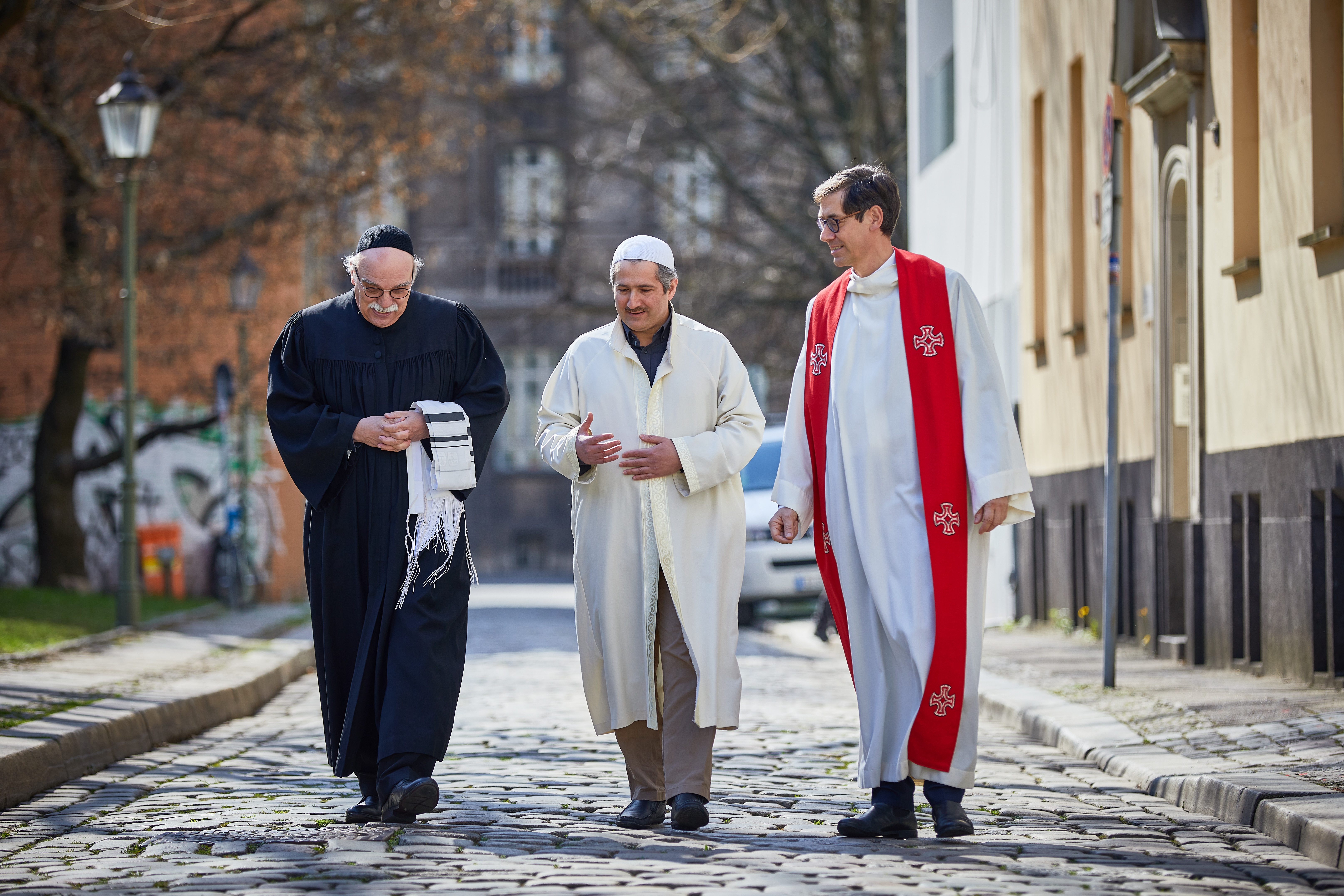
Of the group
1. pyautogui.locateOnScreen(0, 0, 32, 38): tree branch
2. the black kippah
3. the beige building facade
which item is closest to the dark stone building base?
the beige building facade

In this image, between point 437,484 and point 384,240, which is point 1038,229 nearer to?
point 384,240

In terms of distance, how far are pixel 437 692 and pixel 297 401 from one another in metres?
1.17

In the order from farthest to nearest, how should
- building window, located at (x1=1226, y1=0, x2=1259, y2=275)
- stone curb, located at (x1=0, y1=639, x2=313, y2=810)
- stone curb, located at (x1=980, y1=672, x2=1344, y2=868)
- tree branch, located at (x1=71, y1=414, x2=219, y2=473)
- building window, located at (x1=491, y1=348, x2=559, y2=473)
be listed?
building window, located at (x1=491, y1=348, x2=559, y2=473), tree branch, located at (x1=71, y1=414, x2=219, y2=473), building window, located at (x1=1226, y1=0, x2=1259, y2=275), stone curb, located at (x1=0, y1=639, x2=313, y2=810), stone curb, located at (x1=980, y1=672, x2=1344, y2=868)

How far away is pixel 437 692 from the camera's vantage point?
654cm

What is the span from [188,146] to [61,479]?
14.7 feet

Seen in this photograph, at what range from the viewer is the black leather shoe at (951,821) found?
6227mm

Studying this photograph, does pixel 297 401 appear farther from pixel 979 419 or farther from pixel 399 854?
pixel 979 419

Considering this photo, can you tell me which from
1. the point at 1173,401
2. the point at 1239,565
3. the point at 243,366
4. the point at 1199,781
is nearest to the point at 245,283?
the point at 243,366

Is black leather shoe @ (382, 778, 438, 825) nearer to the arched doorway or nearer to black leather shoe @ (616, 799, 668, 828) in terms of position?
black leather shoe @ (616, 799, 668, 828)

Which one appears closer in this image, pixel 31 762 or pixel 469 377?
pixel 469 377

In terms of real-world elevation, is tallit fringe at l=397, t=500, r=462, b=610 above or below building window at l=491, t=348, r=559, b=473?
below

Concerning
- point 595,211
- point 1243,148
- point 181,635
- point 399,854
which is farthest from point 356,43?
point 595,211

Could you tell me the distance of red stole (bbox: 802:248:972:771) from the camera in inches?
247

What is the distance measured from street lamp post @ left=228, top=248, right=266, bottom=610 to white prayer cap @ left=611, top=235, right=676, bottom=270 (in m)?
17.0
